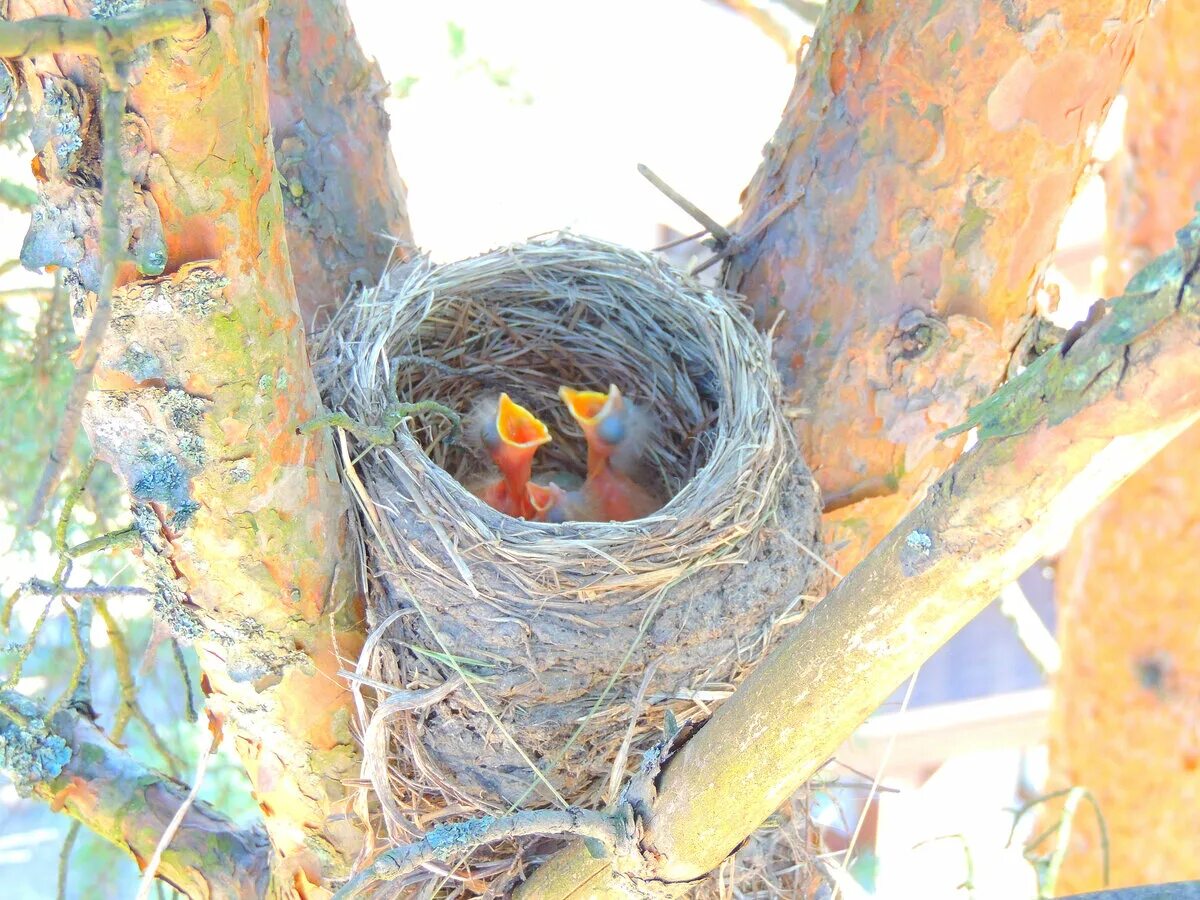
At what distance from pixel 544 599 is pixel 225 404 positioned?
57cm

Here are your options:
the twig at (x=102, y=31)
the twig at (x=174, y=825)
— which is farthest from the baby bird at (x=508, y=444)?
the twig at (x=102, y=31)

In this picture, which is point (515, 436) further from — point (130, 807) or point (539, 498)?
point (130, 807)

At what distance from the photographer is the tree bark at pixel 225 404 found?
96cm

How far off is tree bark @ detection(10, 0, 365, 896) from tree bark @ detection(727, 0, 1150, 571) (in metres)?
0.79

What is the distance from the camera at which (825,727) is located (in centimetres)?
104

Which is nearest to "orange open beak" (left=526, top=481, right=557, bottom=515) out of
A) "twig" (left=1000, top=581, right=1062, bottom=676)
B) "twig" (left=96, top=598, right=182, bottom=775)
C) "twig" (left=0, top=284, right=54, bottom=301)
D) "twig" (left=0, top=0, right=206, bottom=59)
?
"twig" (left=96, top=598, right=182, bottom=775)

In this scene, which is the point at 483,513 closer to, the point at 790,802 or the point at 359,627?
the point at 359,627

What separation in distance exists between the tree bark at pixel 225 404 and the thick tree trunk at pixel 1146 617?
7.49 ft

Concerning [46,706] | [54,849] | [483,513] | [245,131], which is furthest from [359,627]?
[54,849]

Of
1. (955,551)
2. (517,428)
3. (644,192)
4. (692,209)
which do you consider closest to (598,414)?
(517,428)

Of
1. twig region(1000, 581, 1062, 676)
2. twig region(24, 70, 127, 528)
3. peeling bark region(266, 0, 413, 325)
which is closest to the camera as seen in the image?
twig region(24, 70, 127, 528)

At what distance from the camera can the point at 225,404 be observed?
1.16m

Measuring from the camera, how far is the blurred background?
3.53 meters

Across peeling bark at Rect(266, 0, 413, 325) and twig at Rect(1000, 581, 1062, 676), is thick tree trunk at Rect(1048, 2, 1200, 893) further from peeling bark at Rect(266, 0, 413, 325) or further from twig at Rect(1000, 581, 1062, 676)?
peeling bark at Rect(266, 0, 413, 325)
